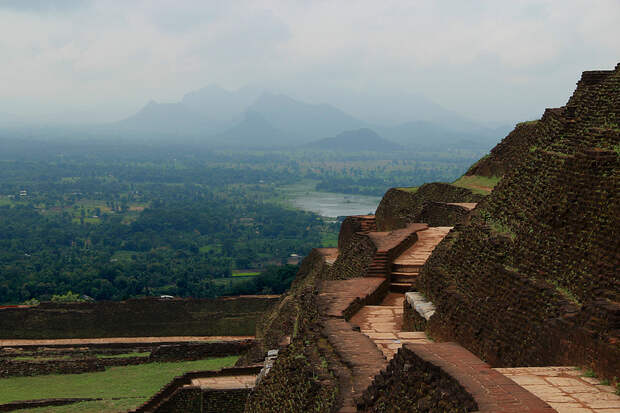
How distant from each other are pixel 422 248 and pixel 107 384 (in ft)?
31.7

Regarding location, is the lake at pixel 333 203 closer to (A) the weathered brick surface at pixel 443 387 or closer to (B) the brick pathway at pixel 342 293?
(B) the brick pathway at pixel 342 293

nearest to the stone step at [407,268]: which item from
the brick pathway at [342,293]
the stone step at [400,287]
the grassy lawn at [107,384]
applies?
the stone step at [400,287]

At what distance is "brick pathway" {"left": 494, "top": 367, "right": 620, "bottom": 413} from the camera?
563 centimetres

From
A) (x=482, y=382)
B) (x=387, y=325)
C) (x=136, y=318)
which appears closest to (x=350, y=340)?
(x=387, y=325)

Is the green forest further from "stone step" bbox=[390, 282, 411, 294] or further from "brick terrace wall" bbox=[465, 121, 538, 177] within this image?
"stone step" bbox=[390, 282, 411, 294]

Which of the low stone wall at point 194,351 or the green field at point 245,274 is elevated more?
the low stone wall at point 194,351

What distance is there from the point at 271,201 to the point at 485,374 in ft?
455

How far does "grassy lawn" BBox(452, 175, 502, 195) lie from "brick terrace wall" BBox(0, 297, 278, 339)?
8364 mm

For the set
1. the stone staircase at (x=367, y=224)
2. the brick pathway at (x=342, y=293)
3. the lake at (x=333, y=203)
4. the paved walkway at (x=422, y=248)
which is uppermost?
the paved walkway at (x=422, y=248)

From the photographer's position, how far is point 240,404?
606 inches

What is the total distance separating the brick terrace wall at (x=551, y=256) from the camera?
7219 millimetres

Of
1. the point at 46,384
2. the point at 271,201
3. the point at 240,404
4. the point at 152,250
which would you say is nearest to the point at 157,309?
the point at 46,384

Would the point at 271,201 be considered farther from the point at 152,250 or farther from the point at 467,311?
the point at 467,311

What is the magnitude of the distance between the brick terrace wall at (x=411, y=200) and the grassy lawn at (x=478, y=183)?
1.59ft
